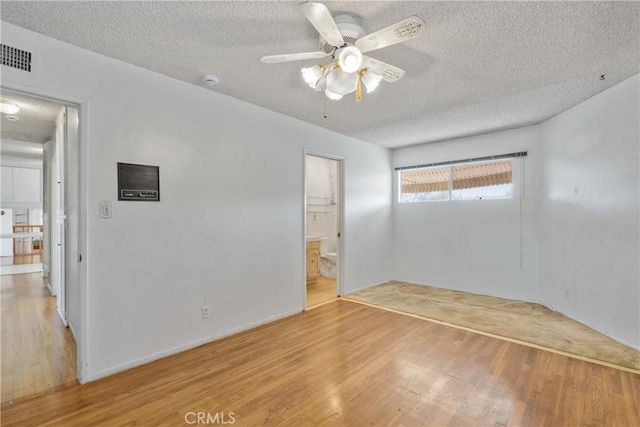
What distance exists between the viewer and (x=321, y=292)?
16.3ft

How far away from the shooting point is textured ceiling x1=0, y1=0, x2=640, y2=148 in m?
1.81

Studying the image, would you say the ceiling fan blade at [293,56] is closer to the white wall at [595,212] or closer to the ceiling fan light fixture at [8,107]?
the white wall at [595,212]

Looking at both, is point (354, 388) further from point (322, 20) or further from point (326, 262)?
point (326, 262)

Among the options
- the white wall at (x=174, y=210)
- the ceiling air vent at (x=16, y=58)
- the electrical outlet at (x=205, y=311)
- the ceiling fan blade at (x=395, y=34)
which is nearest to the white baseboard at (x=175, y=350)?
the white wall at (x=174, y=210)

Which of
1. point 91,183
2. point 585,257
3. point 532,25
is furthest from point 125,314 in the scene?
point 585,257

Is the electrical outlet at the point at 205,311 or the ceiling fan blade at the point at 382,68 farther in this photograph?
the electrical outlet at the point at 205,311

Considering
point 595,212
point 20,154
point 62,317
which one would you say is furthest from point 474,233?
point 20,154

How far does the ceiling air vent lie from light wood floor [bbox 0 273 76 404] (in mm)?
2302

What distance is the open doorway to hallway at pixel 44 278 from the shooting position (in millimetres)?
2426

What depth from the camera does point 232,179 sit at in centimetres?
320

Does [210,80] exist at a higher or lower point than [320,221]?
higher

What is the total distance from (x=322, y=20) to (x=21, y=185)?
9471 millimetres

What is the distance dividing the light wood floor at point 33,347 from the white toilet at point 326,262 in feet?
13.6

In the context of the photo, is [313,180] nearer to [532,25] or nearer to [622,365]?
[532,25]
